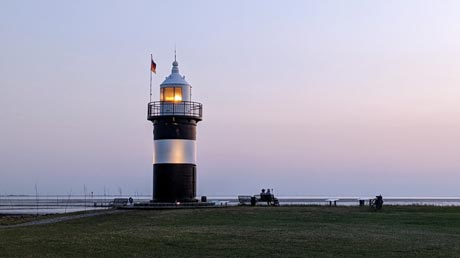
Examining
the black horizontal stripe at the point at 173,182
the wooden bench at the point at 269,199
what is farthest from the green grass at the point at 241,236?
the wooden bench at the point at 269,199

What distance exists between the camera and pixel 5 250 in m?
18.1

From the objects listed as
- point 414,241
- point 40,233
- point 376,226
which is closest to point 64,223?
point 40,233

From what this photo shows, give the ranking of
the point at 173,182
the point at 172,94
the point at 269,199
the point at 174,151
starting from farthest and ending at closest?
the point at 269,199 < the point at 172,94 < the point at 174,151 < the point at 173,182

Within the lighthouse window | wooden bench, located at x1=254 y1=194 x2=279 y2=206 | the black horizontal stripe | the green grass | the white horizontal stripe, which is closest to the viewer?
the green grass

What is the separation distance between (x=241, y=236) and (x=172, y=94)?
66.0 ft

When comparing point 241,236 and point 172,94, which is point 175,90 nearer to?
point 172,94

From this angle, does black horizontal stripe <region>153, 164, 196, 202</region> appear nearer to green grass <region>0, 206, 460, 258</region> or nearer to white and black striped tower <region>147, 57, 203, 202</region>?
white and black striped tower <region>147, 57, 203, 202</region>

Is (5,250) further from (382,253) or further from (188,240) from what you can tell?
(382,253)

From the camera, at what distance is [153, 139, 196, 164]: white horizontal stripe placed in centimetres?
4003

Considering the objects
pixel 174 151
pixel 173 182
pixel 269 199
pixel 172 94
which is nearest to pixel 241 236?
pixel 173 182

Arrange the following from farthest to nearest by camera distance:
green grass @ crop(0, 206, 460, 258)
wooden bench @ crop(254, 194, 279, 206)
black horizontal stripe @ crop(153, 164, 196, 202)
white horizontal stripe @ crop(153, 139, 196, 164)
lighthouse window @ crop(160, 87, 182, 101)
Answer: wooden bench @ crop(254, 194, 279, 206) → lighthouse window @ crop(160, 87, 182, 101) → white horizontal stripe @ crop(153, 139, 196, 164) → black horizontal stripe @ crop(153, 164, 196, 202) → green grass @ crop(0, 206, 460, 258)

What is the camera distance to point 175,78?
41.6 meters

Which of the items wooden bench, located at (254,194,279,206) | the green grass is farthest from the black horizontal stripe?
the green grass

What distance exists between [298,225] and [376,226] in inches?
122
